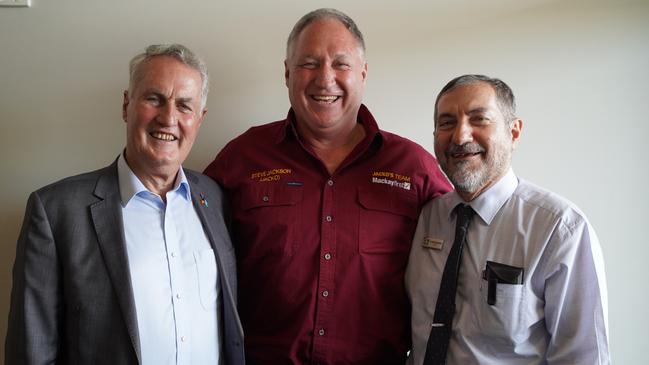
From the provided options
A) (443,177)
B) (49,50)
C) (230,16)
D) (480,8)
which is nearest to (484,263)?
(443,177)

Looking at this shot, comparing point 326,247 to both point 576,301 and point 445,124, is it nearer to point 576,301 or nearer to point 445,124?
point 445,124

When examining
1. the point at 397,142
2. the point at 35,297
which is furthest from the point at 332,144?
the point at 35,297

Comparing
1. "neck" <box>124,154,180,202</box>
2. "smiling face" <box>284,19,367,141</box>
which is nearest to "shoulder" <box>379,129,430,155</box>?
"smiling face" <box>284,19,367,141</box>

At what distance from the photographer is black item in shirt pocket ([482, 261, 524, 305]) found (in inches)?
63.1

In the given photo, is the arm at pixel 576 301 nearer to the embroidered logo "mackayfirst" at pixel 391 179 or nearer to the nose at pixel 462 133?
the nose at pixel 462 133

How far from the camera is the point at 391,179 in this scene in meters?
2.02

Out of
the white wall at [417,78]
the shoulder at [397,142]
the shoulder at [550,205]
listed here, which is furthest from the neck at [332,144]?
the shoulder at [550,205]

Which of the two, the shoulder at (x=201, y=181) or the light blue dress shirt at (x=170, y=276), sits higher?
the shoulder at (x=201, y=181)

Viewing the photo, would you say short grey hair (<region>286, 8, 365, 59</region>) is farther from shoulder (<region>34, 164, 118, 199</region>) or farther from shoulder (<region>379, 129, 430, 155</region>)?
shoulder (<region>34, 164, 118, 199</region>)

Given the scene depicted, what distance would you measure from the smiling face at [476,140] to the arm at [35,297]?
1429mm

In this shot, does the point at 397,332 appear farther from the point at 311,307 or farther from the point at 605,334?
the point at 605,334

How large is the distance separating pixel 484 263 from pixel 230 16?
1.69 m

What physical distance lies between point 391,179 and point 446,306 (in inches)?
23.1

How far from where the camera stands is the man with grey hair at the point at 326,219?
1.89 m
